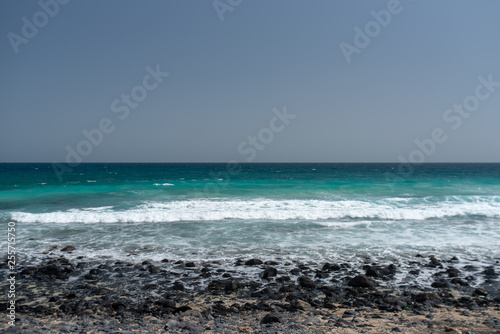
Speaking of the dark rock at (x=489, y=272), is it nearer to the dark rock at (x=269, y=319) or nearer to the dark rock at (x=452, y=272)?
the dark rock at (x=452, y=272)

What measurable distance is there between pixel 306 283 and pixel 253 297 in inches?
49.9

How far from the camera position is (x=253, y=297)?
20.1 ft

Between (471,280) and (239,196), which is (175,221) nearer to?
(239,196)

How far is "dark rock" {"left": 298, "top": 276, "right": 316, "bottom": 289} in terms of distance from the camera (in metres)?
6.64

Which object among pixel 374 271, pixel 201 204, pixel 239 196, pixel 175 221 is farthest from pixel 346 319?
pixel 239 196

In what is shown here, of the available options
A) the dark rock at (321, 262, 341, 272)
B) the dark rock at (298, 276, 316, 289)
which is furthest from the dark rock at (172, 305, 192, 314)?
the dark rock at (321, 262, 341, 272)

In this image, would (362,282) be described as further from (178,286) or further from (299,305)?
(178,286)

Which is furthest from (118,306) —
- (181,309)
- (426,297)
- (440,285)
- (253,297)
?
(440,285)

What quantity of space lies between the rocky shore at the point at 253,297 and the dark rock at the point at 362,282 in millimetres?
21

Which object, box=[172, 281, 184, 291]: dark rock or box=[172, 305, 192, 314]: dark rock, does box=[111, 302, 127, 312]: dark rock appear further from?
box=[172, 281, 184, 291]: dark rock

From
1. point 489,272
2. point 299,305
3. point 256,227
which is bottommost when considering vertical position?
point 256,227

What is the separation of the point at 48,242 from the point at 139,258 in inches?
171

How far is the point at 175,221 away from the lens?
15.1m

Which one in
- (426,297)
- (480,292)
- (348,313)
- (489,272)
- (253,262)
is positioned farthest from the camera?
(253,262)
